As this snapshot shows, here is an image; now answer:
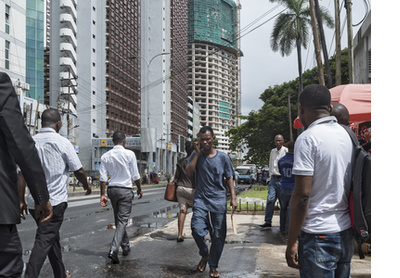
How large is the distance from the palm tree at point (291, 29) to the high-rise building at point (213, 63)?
11767 centimetres

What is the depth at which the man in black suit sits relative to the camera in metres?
2.49

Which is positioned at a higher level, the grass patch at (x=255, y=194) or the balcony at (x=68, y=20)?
the balcony at (x=68, y=20)

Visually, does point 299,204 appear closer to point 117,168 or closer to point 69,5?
point 117,168

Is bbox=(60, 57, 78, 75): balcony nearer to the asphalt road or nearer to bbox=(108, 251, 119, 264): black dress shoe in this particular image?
the asphalt road

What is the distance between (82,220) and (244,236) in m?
5.29

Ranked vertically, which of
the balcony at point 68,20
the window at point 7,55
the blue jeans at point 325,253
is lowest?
the blue jeans at point 325,253

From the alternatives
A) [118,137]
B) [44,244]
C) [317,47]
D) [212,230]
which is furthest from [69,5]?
[44,244]

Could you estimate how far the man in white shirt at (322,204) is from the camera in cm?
261

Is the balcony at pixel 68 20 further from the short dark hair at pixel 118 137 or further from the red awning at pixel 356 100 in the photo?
the red awning at pixel 356 100

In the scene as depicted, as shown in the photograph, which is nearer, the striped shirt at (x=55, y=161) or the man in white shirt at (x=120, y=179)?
the striped shirt at (x=55, y=161)

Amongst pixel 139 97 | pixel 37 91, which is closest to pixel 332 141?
pixel 37 91

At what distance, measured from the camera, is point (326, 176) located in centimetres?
265

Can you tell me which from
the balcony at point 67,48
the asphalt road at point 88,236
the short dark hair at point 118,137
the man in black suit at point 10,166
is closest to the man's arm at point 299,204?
the man in black suit at point 10,166

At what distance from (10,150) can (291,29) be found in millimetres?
31759
